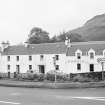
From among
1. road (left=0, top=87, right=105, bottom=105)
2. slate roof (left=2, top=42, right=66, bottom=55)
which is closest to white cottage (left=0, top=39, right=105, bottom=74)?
slate roof (left=2, top=42, right=66, bottom=55)

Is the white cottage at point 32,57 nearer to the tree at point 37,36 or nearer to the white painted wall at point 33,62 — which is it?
the white painted wall at point 33,62

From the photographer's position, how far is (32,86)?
18125mm

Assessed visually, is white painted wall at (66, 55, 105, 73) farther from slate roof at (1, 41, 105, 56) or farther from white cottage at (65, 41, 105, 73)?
slate roof at (1, 41, 105, 56)

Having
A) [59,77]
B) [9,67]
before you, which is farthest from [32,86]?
[9,67]

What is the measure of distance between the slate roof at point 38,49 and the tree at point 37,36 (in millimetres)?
32522

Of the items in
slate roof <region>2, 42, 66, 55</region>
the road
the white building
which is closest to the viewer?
the road

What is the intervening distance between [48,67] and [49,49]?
4255 millimetres

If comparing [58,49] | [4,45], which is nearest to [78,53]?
[58,49]

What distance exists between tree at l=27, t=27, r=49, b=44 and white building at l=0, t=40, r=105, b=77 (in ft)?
104

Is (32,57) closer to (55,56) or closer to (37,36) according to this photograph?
(55,56)

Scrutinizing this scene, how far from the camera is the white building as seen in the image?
45.7 metres

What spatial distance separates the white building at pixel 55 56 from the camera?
45.7 meters

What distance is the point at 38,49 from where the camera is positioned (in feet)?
173

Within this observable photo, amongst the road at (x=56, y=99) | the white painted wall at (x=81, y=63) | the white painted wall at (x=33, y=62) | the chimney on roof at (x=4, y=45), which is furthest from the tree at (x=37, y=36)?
the road at (x=56, y=99)
